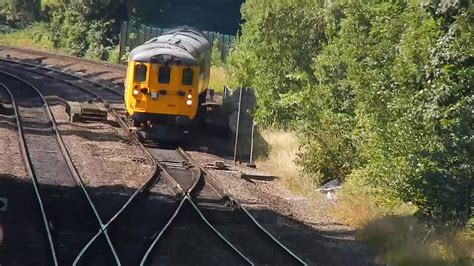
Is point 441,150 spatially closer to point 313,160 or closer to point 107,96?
point 313,160

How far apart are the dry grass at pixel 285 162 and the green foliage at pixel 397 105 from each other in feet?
1.29

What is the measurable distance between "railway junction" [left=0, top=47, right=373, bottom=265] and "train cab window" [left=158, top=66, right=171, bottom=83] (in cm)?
168

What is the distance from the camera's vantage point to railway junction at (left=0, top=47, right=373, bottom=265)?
1361 centimetres

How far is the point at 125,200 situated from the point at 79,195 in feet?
2.52

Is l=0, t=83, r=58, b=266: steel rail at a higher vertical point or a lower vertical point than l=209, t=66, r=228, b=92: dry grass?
lower

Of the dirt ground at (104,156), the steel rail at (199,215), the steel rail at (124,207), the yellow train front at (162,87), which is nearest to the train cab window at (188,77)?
the yellow train front at (162,87)

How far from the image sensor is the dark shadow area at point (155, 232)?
13389 mm

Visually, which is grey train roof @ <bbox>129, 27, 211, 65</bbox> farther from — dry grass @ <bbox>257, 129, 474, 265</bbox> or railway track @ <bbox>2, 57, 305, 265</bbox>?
railway track @ <bbox>2, 57, 305, 265</bbox>

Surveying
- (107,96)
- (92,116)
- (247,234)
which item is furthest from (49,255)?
(107,96)

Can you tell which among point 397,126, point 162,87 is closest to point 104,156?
point 162,87

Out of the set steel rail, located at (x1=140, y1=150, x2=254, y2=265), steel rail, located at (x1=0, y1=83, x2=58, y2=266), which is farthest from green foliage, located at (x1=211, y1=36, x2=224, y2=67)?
steel rail, located at (x1=140, y1=150, x2=254, y2=265)

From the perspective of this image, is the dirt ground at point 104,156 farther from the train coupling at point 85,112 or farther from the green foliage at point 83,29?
the green foliage at point 83,29

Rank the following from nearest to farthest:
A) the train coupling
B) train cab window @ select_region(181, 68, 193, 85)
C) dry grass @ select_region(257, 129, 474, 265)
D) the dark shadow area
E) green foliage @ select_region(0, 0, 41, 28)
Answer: the dark shadow area → dry grass @ select_region(257, 129, 474, 265) → train cab window @ select_region(181, 68, 193, 85) → the train coupling → green foliage @ select_region(0, 0, 41, 28)

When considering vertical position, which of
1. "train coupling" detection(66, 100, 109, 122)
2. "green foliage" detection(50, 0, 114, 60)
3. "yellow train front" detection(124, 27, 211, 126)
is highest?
"green foliage" detection(50, 0, 114, 60)
